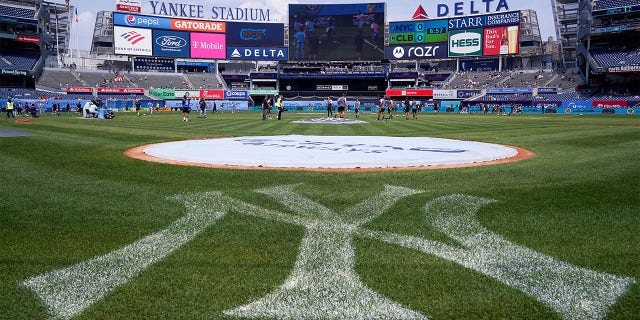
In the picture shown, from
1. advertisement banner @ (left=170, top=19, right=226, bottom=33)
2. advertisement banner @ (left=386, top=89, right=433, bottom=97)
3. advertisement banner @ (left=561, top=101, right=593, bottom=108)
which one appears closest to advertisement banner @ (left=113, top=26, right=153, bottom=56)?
advertisement banner @ (left=170, top=19, right=226, bottom=33)

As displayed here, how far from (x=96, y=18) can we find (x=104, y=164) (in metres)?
87.5

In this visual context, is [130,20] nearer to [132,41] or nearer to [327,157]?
[132,41]

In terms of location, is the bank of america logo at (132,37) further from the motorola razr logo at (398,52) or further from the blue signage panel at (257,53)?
the motorola razr logo at (398,52)

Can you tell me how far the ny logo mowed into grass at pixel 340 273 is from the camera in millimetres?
2812

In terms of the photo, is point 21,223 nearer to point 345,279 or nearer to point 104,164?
point 345,279

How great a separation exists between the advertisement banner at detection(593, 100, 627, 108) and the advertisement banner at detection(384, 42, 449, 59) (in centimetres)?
3052

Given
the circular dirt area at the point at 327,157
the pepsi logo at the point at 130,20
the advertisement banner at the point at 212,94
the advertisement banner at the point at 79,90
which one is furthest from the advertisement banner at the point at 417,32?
the circular dirt area at the point at 327,157

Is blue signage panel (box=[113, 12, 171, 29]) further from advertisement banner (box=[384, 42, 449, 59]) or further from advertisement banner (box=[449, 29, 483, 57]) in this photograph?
advertisement banner (box=[449, 29, 483, 57])

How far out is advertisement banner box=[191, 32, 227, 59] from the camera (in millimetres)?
82875

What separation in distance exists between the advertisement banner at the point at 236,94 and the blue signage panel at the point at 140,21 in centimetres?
1543

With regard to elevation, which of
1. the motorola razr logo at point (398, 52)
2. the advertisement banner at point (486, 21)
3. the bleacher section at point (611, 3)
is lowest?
the motorola razr logo at point (398, 52)

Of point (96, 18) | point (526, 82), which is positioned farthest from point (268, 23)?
point (526, 82)

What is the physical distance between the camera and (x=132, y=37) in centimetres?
7881

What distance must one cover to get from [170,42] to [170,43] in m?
0.17
